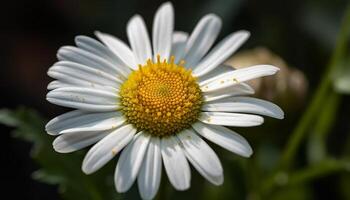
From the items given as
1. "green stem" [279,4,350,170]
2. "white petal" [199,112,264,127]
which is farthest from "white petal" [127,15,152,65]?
"green stem" [279,4,350,170]

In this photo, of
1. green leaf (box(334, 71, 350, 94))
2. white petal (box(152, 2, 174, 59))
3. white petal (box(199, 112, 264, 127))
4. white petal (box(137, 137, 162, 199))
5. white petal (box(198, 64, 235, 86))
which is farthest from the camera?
green leaf (box(334, 71, 350, 94))

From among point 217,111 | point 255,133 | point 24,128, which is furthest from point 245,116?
point 24,128

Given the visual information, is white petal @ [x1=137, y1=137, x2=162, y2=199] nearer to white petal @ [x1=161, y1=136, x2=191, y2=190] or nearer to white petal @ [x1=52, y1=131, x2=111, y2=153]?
white petal @ [x1=161, y1=136, x2=191, y2=190]

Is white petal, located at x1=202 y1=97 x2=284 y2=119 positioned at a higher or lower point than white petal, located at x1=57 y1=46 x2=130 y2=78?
lower

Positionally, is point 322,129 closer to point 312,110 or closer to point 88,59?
point 312,110

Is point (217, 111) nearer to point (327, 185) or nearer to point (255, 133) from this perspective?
point (255, 133)

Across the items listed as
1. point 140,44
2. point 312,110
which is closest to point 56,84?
point 140,44
